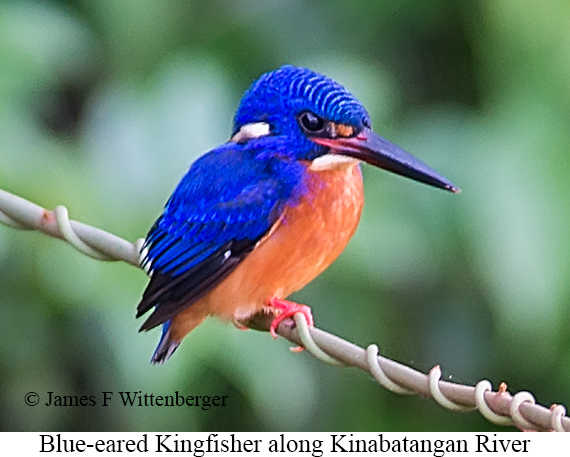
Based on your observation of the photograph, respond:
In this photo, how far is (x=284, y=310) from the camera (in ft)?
3.33

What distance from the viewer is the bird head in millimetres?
946

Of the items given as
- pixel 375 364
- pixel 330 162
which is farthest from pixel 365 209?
pixel 375 364

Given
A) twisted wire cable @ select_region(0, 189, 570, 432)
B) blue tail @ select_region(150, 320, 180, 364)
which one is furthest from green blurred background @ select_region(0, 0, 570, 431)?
twisted wire cable @ select_region(0, 189, 570, 432)

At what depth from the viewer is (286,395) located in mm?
1074

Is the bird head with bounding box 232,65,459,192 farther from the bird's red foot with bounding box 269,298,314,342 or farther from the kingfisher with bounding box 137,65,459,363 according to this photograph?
the bird's red foot with bounding box 269,298,314,342

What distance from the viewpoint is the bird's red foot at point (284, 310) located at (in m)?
1.00

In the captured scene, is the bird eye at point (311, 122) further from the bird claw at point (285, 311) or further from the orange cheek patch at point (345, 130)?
the bird claw at point (285, 311)

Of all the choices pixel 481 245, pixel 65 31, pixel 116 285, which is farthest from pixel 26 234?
pixel 481 245

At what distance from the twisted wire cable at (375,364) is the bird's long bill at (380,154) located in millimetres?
170

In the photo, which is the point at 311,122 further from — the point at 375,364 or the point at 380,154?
the point at 375,364

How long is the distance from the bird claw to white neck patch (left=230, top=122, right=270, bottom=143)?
0.57ft

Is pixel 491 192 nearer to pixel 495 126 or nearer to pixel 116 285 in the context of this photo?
pixel 495 126

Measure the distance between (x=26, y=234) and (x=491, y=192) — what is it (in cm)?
50

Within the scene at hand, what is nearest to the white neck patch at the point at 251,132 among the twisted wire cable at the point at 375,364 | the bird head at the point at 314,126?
the bird head at the point at 314,126
